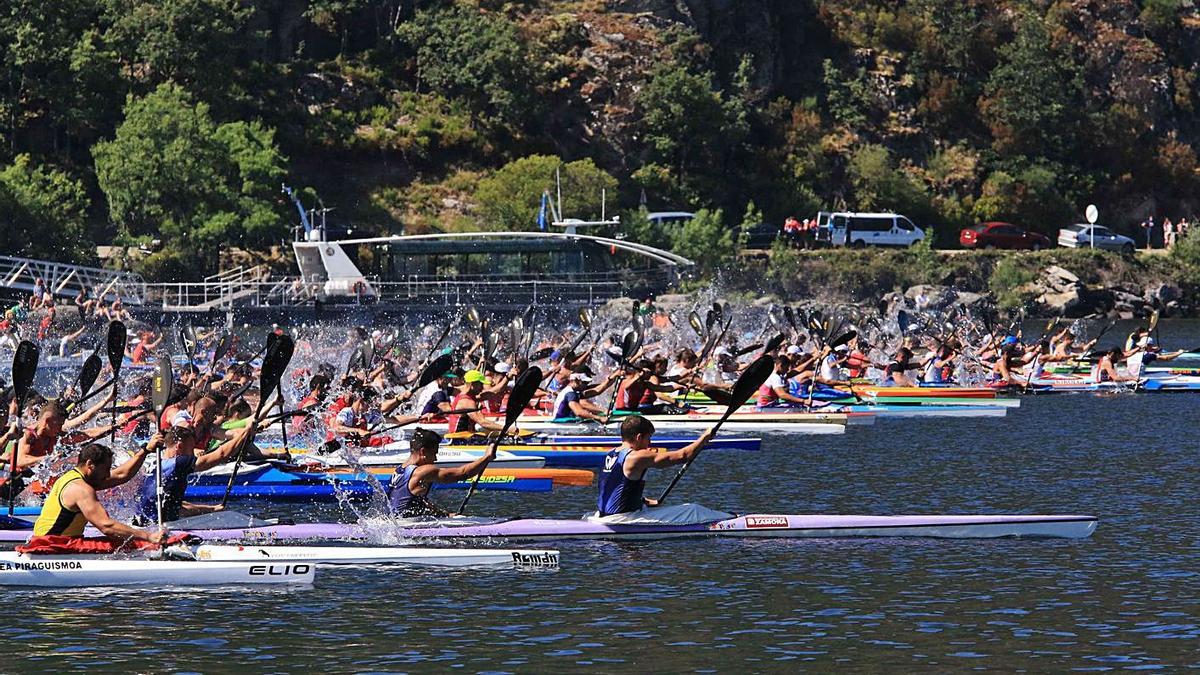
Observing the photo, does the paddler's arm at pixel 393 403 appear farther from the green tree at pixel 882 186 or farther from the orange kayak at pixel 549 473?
the green tree at pixel 882 186

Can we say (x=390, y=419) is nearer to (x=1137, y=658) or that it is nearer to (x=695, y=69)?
(x=1137, y=658)

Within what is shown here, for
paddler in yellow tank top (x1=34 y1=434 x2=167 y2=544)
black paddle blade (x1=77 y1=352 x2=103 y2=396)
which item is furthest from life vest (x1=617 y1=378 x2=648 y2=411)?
paddler in yellow tank top (x1=34 y1=434 x2=167 y2=544)

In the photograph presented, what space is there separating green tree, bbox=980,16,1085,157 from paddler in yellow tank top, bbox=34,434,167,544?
96.4 metres

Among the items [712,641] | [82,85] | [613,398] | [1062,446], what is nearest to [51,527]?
[712,641]

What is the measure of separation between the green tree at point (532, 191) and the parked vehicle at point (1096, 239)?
85.4ft

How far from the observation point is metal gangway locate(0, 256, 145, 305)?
7900cm

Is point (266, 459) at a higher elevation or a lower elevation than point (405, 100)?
lower

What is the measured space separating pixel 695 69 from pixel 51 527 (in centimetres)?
9182

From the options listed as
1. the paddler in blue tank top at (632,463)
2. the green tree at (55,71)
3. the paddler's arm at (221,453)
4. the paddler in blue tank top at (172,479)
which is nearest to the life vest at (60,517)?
the paddler in blue tank top at (172,479)

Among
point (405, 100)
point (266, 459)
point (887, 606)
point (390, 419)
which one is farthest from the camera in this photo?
point (405, 100)

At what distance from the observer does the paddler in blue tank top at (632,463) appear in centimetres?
2423

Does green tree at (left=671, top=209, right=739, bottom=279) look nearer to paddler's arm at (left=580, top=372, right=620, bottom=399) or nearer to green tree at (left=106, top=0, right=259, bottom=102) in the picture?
green tree at (left=106, top=0, right=259, bottom=102)

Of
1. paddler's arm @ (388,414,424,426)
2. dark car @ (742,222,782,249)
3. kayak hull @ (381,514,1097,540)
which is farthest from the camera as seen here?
dark car @ (742,222,782,249)

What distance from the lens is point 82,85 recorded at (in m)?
97.1
